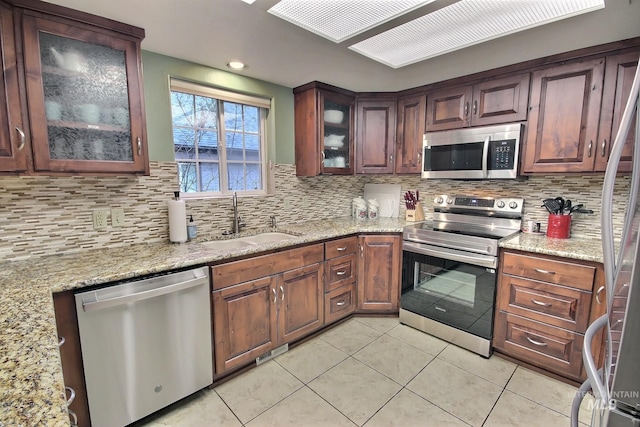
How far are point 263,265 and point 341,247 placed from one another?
32.0 inches

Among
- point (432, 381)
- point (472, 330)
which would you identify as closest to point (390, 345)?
point (432, 381)

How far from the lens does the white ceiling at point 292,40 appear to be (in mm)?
1510

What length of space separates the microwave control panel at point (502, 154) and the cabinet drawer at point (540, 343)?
3.68 ft

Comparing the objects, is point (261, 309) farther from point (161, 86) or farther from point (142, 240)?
point (161, 86)

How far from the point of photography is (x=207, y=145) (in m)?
2.51

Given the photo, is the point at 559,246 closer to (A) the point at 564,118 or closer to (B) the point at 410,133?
(A) the point at 564,118

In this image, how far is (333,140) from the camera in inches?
118

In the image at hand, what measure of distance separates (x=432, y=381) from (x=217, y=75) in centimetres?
274

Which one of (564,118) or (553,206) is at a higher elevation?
(564,118)

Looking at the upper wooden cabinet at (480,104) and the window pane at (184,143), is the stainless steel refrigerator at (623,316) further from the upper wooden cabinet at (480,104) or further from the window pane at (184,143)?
the window pane at (184,143)

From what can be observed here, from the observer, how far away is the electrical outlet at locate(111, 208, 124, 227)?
198 centimetres

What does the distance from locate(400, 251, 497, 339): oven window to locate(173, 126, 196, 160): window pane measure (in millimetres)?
2016

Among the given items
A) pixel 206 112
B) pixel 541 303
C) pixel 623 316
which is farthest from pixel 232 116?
pixel 541 303

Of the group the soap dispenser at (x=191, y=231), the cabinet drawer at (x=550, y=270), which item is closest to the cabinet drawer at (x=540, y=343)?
the cabinet drawer at (x=550, y=270)
